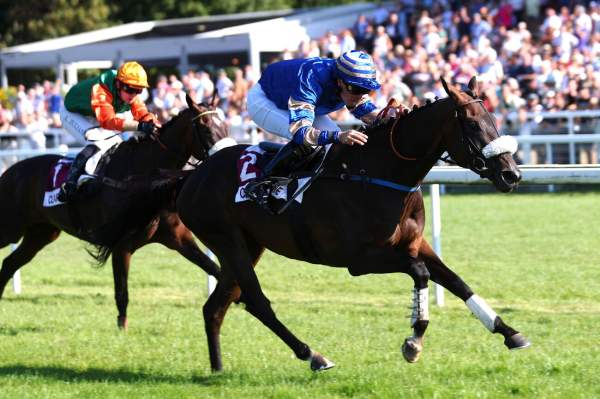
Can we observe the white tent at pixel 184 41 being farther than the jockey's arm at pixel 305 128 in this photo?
Yes

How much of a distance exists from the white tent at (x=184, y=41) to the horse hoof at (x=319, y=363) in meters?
16.9

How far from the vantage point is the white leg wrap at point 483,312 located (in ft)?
19.8

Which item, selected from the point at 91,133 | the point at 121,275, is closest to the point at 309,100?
the point at 121,275

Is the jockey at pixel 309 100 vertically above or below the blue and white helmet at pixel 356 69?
below

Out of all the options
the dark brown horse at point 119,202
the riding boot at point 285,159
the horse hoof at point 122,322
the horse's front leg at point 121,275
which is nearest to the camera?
the riding boot at point 285,159

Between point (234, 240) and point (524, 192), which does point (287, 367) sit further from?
point (524, 192)

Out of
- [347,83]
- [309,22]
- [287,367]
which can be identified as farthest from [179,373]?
[309,22]

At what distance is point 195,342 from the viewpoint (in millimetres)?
7379

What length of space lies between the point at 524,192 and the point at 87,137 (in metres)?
8.98

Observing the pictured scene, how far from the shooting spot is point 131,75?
852cm

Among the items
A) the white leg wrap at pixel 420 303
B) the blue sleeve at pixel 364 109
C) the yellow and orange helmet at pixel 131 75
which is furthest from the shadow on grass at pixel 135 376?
the yellow and orange helmet at pixel 131 75

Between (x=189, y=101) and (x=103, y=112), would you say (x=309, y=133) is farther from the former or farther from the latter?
(x=103, y=112)

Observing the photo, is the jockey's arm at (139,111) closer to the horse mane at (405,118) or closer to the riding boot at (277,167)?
the riding boot at (277,167)

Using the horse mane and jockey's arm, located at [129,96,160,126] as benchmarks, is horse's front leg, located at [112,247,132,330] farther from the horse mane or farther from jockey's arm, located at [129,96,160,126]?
the horse mane
